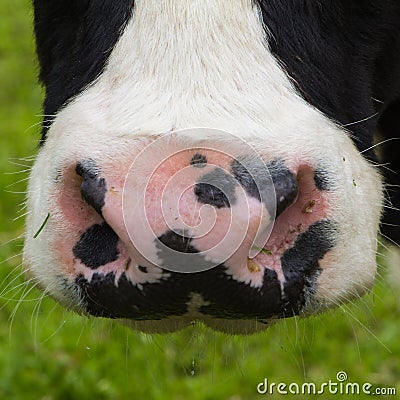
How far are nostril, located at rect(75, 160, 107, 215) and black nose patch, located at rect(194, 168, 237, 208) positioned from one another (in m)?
0.21

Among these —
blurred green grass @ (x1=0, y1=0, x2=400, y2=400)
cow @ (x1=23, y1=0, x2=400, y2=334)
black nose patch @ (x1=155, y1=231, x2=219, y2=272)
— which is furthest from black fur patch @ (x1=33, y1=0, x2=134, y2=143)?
blurred green grass @ (x1=0, y1=0, x2=400, y2=400)

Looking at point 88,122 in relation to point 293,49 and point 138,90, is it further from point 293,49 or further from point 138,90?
point 293,49

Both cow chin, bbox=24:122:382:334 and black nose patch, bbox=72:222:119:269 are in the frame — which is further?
black nose patch, bbox=72:222:119:269

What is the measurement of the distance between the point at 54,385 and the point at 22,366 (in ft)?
0.53

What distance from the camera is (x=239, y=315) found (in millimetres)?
2227

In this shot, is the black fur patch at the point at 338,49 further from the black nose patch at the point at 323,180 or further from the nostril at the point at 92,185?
the nostril at the point at 92,185

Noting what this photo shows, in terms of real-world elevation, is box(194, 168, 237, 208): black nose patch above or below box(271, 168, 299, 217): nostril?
above

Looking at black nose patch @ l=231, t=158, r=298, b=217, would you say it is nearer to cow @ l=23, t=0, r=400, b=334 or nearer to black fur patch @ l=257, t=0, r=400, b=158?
cow @ l=23, t=0, r=400, b=334

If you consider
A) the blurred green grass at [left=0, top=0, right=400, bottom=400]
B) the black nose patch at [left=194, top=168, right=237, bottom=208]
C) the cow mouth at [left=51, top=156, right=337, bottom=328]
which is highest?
the black nose patch at [left=194, top=168, right=237, bottom=208]

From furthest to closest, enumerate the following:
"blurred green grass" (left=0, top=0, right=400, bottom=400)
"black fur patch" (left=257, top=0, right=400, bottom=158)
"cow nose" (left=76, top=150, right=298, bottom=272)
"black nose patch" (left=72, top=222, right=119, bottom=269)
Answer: "blurred green grass" (left=0, top=0, right=400, bottom=400) → "black fur patch" (left=257, top=0, right=400, bottom=158) → "black nose patch" (left=72, top=222, right=119, bottom=269) → "cow nose" (left=76, top=150, right=298, bottom=272)

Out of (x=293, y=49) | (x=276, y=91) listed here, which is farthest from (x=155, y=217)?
(x=293, y=49)

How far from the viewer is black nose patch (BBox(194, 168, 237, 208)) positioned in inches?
80.6

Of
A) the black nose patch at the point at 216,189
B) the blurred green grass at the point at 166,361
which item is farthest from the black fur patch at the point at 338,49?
the blurred green grass at the point at 166,361

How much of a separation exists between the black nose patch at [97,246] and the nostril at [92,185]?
2.8 inches
